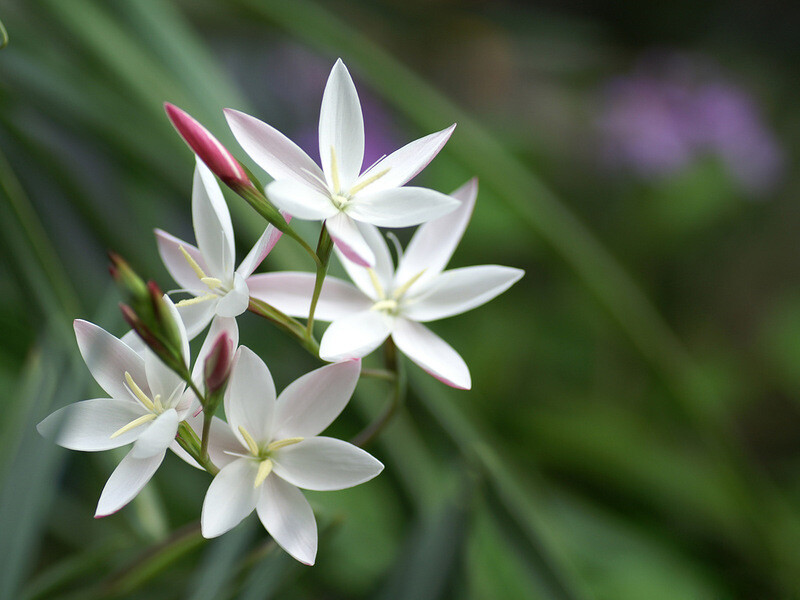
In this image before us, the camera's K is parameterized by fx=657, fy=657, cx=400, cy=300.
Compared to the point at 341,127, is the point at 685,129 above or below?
above

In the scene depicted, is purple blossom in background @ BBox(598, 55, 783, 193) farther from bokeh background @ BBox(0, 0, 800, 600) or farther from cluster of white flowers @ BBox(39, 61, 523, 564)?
cluster of white flowers @ BBox(39, 61, 523, 564)

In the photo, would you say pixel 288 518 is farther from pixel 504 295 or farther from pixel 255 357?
pixel 504 295

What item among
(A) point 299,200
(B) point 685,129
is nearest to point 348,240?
(A) point 299,200

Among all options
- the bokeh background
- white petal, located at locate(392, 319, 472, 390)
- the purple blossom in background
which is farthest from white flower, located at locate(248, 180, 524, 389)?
the purple blossom in background

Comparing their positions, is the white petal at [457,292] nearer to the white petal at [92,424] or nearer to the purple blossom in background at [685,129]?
the white petal at [92,424]

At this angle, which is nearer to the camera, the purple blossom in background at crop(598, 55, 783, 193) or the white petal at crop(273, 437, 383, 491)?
the white petal at crop(273, 437, 383, 491)

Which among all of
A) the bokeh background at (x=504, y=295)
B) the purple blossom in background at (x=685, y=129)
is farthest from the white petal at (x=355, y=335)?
the purple blossom in background at (x=685, y=129)
